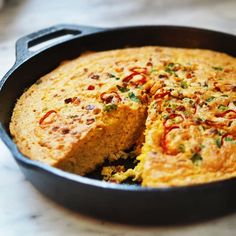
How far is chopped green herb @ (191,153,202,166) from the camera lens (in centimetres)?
282

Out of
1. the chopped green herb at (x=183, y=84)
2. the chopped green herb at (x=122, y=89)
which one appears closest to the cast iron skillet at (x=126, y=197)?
the chopped green herb at (x=122, y=89)

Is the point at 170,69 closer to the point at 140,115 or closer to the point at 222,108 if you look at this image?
the point at 140,115

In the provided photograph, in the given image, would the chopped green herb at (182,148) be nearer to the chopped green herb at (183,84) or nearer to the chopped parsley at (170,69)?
the chopped green herb at (183,84)

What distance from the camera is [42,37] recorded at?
389cm

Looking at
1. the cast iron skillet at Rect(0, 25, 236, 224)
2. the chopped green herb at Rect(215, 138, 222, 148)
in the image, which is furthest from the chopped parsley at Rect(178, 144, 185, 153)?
the cast iron skillet at Rect(0, 25, 236, 224)

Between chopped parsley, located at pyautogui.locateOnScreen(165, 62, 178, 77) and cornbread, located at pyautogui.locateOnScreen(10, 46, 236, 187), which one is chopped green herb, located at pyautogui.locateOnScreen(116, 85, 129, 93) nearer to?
cornbread, located at pyautogui.locateOnScreen(10, 46, 236, 187)

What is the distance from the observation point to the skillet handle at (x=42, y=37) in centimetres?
372

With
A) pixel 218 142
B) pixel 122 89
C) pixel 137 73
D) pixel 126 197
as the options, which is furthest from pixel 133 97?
pixel 126 197

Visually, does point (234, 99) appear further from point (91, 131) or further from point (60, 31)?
point (60, 31)

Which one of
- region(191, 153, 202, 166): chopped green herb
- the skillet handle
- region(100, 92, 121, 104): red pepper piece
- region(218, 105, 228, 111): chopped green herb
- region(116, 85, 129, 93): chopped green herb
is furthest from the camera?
the skillet handle

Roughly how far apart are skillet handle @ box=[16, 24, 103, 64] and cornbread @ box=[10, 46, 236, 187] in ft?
0.69

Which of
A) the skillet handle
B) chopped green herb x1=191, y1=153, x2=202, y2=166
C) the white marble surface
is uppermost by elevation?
the skillet handle

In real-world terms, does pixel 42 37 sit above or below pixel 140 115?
above

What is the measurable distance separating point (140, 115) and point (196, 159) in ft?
2.41
